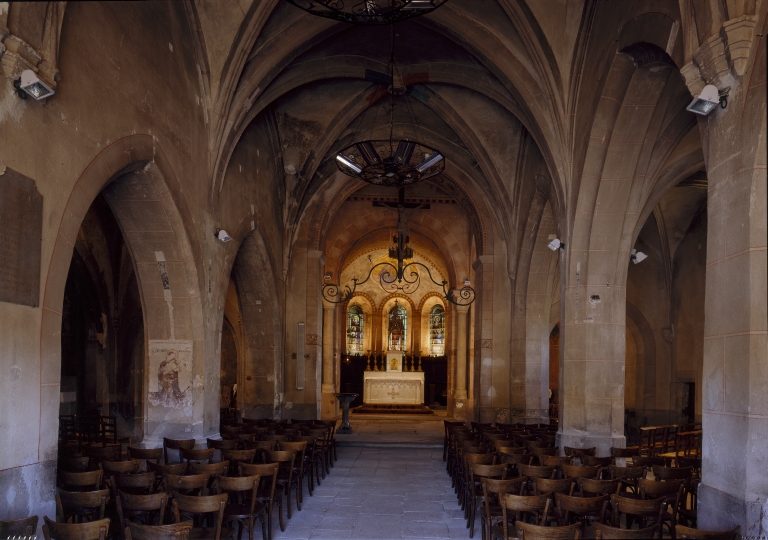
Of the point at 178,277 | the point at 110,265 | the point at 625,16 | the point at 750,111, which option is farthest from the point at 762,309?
the point at 110,265

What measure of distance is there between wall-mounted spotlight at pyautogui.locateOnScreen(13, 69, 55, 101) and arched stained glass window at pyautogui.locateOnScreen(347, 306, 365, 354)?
26784 millimetres

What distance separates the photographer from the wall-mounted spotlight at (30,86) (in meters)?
5.12

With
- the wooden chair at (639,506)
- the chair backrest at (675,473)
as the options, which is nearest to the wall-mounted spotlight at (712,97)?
the wooden chair at (639,506)

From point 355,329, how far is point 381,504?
924 inches

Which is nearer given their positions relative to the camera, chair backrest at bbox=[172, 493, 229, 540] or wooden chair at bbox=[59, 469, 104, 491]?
chair backrest at bbox=[172, 493, 229, 540]

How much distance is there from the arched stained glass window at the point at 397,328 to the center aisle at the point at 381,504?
748 inches

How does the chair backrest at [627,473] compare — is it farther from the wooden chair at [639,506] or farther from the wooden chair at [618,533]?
the wooden chair at [618,533]

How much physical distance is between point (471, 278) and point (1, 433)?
17808 millimetres

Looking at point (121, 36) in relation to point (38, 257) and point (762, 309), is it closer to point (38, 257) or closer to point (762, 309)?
point (38, 257)

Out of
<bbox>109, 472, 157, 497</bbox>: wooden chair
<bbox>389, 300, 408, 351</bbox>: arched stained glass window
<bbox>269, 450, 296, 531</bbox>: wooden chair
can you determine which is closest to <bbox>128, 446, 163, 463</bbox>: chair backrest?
<bbox>269, 450, 296, 531</bbox>: wooden chair

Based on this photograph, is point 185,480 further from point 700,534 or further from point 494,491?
point 700,534

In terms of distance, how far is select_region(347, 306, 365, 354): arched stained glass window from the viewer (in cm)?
3180

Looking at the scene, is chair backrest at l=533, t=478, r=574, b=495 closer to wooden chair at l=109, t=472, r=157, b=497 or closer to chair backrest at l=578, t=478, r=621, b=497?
chair backrest at l=578, t=478, r=621, b=497

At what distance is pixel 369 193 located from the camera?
22156mm
